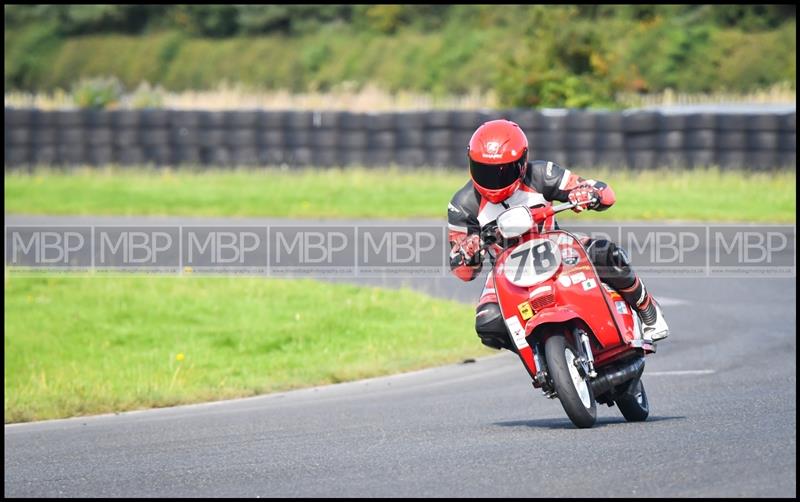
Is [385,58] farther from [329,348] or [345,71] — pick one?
[329,348]

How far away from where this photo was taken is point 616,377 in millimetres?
7363

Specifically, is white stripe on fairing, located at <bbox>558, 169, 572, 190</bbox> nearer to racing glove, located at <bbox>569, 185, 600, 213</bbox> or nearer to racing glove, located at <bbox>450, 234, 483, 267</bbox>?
racing glove, located at <bbox>569, 185, 600, 213</bbox>

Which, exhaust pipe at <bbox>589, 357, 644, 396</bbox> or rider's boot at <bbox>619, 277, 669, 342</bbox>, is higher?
rider's boot at <bbox>619, 277, 669, 342</bbox>

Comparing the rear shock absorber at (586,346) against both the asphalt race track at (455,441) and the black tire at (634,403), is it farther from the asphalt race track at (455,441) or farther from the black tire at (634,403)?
the black tire at (634,403)

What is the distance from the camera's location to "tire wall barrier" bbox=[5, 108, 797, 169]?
22141mm

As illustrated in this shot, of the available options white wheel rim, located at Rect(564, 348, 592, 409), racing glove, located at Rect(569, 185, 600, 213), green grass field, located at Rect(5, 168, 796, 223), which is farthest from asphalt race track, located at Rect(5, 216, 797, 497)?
green grass field, located at Rect(5, 168, 796, 223)

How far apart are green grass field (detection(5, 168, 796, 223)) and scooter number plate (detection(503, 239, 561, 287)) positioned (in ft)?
44.3

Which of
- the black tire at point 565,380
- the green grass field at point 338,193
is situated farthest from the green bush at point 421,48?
the black tire at point 565,380

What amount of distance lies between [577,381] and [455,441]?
0.69 m

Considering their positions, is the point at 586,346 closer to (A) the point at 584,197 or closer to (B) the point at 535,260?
(B) the point at 535,260

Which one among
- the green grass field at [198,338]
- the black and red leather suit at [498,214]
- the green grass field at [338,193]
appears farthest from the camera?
the green grass field at [338,193]

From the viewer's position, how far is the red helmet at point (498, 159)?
6.97 m

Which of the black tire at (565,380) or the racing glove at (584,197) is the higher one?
the racing glove at (584,197)

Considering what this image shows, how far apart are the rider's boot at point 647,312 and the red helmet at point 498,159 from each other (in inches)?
38.3
